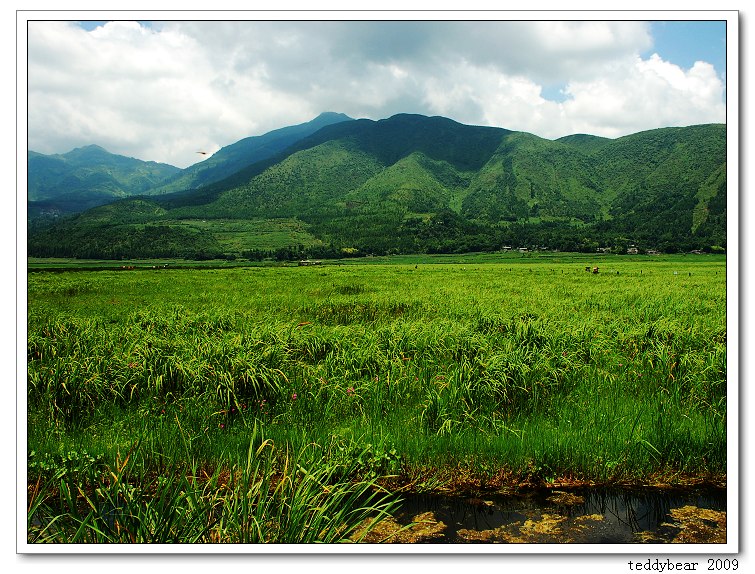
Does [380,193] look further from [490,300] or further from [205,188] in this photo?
[490,300]

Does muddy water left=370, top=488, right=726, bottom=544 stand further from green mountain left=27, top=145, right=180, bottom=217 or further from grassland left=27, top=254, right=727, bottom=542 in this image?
green mountain left=27, top=145, right=180, bottom=217

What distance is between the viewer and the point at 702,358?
5.39 meters

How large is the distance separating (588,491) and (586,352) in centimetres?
313

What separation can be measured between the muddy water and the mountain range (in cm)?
270

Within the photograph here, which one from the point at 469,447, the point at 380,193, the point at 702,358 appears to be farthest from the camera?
the point at 380,193

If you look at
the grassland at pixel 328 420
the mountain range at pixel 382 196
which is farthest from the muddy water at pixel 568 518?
the mountain range at pixel 382 196

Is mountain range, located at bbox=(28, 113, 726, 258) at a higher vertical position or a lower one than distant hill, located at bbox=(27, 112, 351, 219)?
higher

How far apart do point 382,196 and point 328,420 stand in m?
157

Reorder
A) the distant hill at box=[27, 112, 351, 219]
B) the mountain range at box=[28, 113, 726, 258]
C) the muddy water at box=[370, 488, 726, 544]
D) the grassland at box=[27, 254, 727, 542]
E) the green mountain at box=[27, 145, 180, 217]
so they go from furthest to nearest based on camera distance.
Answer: the mountain range at box=[28, 113, 726, 258] → the distant hill at box=[27, 112, 351, 219] → the green mountain at box=[27, 145, 180, 217] → the muddy water at box=[370, 488, 726, 544] → the grassland at box=[27, 254, 727, 542]

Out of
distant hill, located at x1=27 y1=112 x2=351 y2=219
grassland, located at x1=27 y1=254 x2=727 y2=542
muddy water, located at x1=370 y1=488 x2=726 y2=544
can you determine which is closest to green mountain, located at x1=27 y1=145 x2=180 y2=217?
distant hill, located at x1=27 y1=112 x2=351 y2=219

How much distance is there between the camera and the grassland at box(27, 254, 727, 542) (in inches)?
107

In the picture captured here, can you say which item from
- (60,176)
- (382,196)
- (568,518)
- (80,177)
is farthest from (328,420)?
(382,196)

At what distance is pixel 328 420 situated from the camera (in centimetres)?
436
